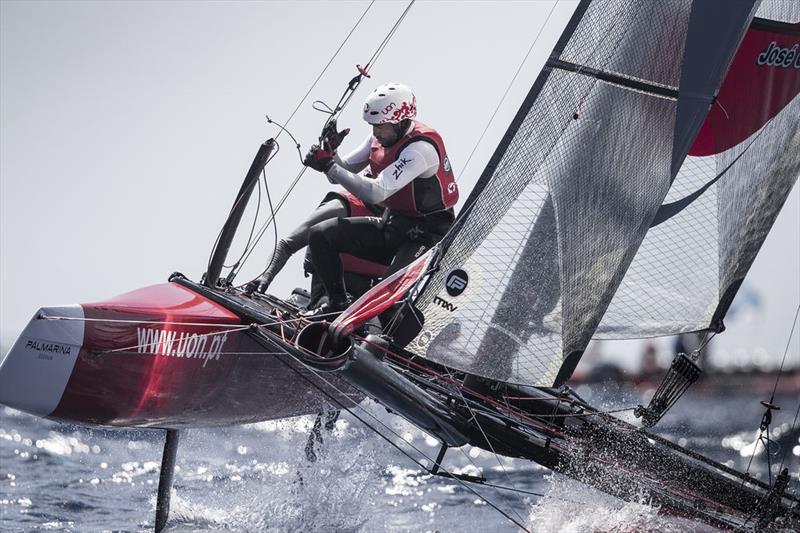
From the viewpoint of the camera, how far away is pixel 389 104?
5367 mm

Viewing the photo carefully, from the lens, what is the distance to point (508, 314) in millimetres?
5023

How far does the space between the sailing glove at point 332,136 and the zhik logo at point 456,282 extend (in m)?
0.76

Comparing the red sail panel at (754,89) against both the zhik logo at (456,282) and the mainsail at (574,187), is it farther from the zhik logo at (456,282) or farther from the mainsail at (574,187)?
the zhik logo at (456,282)

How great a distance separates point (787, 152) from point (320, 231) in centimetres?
242

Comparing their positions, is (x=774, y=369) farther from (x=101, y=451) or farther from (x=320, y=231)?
(x=320, y=231)

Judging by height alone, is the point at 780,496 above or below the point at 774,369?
below

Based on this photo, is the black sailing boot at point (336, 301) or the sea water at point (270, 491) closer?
the black sailing boot at point (336, 301)

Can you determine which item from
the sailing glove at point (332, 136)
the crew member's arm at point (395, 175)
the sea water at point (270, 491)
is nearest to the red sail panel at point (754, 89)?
the crew member's arm at point (395, 175)

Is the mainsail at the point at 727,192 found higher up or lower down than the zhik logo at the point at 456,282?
higher up

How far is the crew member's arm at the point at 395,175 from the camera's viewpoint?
5.12m

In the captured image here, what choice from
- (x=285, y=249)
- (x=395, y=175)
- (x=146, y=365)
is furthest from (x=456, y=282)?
(x=146, y=365)

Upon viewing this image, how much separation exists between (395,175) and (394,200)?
235 mm

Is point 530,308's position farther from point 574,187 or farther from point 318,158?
point 318,158

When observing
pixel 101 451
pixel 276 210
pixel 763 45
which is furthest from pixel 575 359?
pixel 101 451
